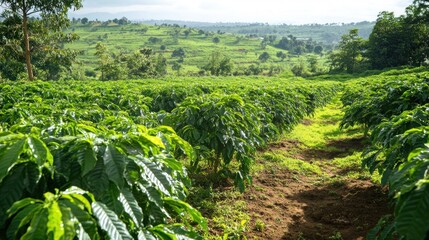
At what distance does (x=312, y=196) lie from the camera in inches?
250

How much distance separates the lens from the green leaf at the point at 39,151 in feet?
6.28

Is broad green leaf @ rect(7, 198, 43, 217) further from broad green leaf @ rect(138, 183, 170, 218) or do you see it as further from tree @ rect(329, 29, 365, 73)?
tree @ rect(329, 29, 365, 73)

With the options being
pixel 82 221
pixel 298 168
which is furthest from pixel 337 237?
pixel 82 221

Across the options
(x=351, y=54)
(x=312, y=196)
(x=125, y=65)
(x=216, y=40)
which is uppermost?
(x=312, y=196)

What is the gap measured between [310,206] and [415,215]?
4.28 metres

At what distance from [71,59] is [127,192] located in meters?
20.0

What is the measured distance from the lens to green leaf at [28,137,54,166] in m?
1.91

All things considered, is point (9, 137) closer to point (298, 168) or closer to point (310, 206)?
point (310, 206)

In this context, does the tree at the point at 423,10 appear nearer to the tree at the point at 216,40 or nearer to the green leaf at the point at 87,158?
the green leaf at the point at 87,158

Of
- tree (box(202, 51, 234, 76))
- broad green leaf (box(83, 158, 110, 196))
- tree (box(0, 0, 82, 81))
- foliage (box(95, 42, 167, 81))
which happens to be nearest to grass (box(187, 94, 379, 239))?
broad green leaf (box(83, 158, 110, 196))

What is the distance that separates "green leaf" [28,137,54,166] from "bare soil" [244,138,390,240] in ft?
11.0

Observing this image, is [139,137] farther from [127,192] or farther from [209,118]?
[209,118]

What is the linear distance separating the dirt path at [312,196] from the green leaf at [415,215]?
304cm

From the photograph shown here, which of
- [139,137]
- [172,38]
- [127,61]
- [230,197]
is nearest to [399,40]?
[127,61]
